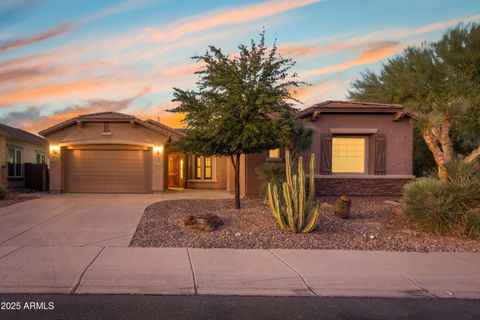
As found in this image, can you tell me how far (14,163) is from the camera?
80.6ft

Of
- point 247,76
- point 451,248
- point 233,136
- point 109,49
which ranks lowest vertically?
point 451,248

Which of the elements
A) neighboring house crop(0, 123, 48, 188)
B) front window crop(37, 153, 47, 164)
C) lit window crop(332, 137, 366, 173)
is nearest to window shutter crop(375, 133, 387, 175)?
lit window crop(332, 137, 366, 173)

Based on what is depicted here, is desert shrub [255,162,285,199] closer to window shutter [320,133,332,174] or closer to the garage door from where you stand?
window shutter [320,133,332,174]

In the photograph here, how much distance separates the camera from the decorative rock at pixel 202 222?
10821 mm

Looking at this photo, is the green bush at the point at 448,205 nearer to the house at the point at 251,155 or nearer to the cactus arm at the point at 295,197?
the cactus arm at the point at 295,197

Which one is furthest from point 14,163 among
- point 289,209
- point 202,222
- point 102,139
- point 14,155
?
point 289,209

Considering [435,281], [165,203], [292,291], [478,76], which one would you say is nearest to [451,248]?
[435,281]

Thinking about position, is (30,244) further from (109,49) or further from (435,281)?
(109,49)

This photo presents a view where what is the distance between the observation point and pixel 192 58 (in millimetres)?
14148

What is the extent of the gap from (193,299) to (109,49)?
13563mm

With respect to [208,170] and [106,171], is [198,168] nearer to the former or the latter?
[208,170]

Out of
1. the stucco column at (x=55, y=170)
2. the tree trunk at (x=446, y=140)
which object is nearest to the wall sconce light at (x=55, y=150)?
the stucco column at (x=55, y=170)

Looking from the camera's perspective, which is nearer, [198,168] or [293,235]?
[293,235]

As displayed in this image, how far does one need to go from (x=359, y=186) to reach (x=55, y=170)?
47.4 feet
